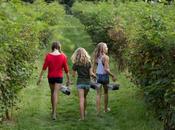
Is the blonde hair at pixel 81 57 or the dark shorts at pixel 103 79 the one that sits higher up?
the blonde hair at pixel 81 57

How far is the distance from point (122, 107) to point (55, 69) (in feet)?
7.75

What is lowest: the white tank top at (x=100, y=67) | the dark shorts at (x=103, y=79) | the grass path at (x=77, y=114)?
the grass path at (x=77, y=114)

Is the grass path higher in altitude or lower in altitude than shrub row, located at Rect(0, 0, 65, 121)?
lower

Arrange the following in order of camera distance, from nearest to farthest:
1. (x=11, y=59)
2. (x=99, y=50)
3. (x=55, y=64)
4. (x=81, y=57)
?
1. (x=11, y=59)
2. (x=81, y=57)
3. (x=55, y=64)
4. (x=99, y=50)

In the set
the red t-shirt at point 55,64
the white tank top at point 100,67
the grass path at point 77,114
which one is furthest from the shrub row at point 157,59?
the red t-shirt at point 55,64

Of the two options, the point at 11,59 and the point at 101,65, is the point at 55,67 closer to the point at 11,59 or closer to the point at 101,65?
the point at 101,65

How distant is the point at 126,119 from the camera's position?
1255 cm

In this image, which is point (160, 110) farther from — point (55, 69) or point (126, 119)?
point (55, 69)

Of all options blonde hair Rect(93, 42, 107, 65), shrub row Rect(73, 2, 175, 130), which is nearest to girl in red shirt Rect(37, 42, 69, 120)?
blonde hair Rect(93, 42, 107, 65)

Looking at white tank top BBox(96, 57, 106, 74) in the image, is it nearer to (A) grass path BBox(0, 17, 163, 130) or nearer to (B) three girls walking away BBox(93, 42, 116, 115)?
(B) three girls walking away BBox(93, 42, 116, 115)

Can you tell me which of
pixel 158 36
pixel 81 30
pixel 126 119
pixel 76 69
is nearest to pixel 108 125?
pixel 126 119

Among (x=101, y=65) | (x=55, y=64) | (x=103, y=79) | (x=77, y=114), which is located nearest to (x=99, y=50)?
(x=101, y=65)

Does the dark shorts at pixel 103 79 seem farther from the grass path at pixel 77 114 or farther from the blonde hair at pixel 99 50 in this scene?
the grass path at pixel 77 114

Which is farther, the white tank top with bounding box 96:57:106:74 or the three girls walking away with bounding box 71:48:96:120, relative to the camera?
the white tank top with bounding box 96:57:106:74
